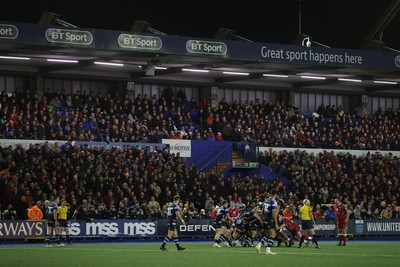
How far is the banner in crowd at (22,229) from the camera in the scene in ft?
115

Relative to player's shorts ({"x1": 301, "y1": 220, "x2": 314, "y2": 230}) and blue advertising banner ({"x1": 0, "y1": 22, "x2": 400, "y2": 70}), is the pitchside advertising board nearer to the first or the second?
player's shorts ({"x1": 301, "y1": 220, "x2": 314, "y2": 230})

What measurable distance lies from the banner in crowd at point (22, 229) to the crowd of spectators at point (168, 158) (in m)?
0.81

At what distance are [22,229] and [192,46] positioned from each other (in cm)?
1359

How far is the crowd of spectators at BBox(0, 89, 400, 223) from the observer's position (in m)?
38.6

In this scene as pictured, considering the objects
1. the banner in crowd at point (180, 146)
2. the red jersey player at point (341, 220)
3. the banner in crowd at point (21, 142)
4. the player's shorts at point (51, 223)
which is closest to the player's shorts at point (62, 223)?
the player's shorts at point (51, 223)

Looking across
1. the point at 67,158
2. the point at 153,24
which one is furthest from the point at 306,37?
the point at 67,158

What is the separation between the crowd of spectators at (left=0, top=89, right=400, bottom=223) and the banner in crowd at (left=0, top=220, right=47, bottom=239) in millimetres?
807

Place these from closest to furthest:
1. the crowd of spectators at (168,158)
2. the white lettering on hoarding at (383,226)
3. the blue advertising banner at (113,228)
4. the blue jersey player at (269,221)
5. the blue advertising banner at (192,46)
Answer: the blue jersey player at (269,221)
the blue advertising banner at (113,228)
the crowd of spectators at (168,158)
the blue advertising banner at (192,46)
the white lettering on hoarding at (383,226)

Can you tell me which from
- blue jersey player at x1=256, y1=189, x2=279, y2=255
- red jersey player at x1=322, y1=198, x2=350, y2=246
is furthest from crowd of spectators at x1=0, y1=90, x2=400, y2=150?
blue jersey player at x1=256, y1=189, x2=279, y2=255

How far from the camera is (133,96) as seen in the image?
51.4 m

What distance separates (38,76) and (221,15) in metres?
11.4

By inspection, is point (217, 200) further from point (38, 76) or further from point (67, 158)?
point (38, 76)

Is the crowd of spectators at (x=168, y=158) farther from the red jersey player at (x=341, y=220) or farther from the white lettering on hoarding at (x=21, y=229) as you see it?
the red jersey player at (x=341, y=220)

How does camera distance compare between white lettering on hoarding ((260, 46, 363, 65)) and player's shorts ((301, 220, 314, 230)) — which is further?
white lettering on hoarding ((260, 46, 363, 65))
